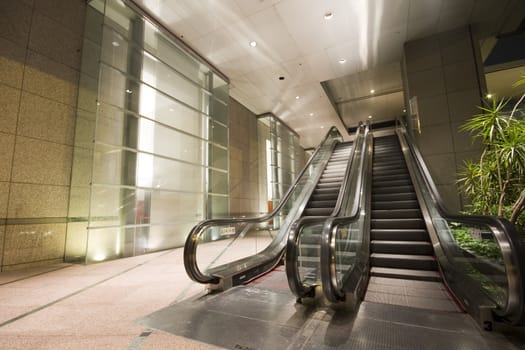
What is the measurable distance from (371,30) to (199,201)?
6753 mm

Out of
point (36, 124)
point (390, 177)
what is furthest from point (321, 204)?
point (36, 124)

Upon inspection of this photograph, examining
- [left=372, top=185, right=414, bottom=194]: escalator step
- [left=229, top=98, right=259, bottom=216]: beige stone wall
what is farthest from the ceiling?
[left=372, top=185, right=414, bottom=194]: escalator step

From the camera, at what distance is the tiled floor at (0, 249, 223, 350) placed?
6.33 feet

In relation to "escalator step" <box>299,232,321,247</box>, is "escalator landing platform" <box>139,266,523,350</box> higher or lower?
lower

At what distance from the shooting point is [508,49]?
25.6ft

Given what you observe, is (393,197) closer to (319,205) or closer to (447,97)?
(319,205)

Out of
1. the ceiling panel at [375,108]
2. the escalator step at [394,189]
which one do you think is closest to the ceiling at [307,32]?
the ceiling panel at [375,108]

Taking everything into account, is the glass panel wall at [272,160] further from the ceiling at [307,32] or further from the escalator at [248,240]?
the escalator at [248,240]

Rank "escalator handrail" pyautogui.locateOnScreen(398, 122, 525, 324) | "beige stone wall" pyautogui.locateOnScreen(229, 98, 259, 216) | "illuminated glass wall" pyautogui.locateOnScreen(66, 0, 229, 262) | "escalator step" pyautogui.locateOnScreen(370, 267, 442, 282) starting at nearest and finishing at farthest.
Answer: "escalator handrail" pyautogui.locateOnScreen(398, 122, 525, 324) < "escalator step" pyautogui.locateOnScreen(370, 267, 442, 282) < "illuminated glass wall" pyautogui.locateOnScreen(66, 0, 229, 262) < "beige stone wall" pyautogui.locateOnScreen(229, 98, 259, 216)

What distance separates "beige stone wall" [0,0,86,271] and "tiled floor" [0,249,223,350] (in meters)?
0.61

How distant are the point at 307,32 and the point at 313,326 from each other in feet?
22.6

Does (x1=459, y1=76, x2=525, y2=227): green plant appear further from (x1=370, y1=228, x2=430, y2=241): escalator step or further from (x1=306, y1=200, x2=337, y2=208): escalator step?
(x1=306, y1=200, x2=337, y2=208): escalator step

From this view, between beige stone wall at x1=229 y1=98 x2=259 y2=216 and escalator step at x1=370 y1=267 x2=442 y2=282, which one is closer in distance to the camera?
escalator step at x1=370 y1=267 x2=442 y2=282

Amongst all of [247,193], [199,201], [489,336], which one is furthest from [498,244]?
[247,193]
